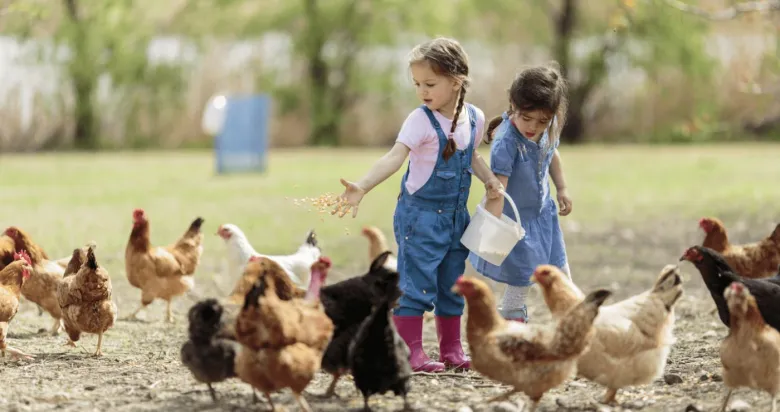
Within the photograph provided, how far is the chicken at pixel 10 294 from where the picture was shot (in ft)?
20.1

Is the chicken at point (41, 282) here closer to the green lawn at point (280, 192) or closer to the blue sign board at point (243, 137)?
the green lawn at point (280, 192)

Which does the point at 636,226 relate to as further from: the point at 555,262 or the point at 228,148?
the point at 228,148

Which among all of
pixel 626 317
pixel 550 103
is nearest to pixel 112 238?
pixel 550 103

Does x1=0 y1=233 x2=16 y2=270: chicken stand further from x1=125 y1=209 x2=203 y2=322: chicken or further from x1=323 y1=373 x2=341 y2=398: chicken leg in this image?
x1=323 y1=373 x2=341 y2=398: chicken leg

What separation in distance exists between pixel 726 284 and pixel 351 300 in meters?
2.05

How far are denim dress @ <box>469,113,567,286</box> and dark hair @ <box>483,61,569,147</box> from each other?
0.50ft

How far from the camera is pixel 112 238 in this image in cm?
1181

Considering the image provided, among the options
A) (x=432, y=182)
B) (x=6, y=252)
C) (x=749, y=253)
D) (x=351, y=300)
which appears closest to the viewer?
(x=351, y=300)

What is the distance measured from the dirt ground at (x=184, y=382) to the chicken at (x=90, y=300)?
20 centimetres

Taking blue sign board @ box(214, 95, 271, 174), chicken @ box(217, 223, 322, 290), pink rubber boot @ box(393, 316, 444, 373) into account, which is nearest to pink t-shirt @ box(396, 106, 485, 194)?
pink rubber boot @ box(393, 316, 444, 373)

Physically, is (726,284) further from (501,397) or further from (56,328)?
(56,328)

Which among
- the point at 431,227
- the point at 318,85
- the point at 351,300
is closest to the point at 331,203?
the point at 351,300

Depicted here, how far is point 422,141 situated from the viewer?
591cm

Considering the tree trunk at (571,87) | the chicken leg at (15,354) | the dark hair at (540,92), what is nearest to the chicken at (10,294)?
the chicken leg at (15,354)
